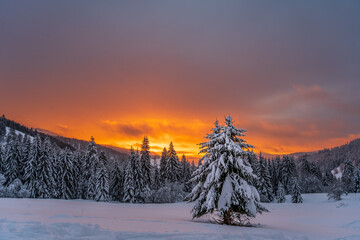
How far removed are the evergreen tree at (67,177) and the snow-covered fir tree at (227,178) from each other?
4597 centimetres

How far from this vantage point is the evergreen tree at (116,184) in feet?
211

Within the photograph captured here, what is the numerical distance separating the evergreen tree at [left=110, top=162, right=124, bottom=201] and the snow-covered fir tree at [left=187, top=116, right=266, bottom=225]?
47648 millimetres

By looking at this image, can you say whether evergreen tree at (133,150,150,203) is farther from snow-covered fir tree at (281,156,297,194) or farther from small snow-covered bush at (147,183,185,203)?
snow-covered fir tree at (281,156,297,194)

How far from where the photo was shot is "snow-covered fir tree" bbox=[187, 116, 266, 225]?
18688 millimetres

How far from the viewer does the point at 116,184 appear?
213 ft

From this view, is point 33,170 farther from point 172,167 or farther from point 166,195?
point 172,167

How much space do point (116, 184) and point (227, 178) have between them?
51.4 m

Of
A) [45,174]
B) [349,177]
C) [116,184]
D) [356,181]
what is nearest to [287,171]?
[349,177]

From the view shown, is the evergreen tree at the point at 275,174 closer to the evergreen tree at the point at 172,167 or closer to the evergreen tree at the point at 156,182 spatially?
the evergreen tree at the point at 172,167

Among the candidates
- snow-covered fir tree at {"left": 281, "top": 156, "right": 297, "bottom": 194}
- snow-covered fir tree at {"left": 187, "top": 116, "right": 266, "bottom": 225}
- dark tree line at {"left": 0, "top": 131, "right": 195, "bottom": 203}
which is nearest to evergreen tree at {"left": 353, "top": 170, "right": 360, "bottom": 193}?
snow-covered fir tree at {"left": 281, "top": 156, "right": 297, "bottom": 194}

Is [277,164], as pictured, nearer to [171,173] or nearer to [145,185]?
[171,173]

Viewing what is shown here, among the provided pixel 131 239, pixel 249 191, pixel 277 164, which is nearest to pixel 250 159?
pixel 249 191

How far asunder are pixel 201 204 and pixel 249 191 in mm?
4293

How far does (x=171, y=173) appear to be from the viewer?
72812 millimetres
